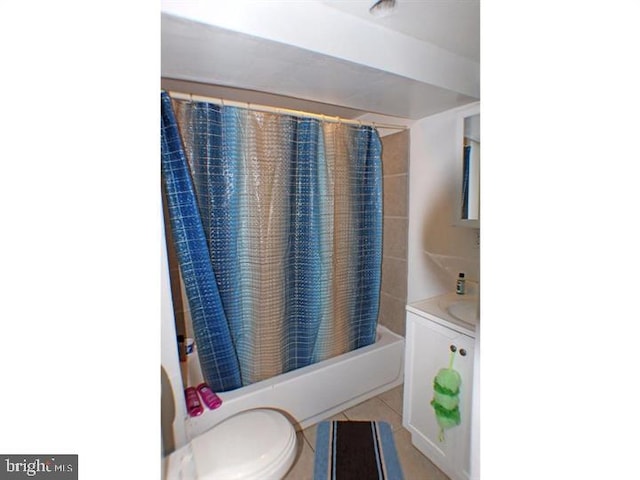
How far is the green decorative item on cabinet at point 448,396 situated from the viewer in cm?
128

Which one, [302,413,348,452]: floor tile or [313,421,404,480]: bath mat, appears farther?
[302,413,348,452]: floor tile

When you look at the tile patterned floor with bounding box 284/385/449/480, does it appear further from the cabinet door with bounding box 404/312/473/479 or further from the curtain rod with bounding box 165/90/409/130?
the curtain rod with bounding box 165/90/409/130

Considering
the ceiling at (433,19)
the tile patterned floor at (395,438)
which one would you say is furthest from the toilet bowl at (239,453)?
the ceiling at (433,19)

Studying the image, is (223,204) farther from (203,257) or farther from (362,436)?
(362,436)

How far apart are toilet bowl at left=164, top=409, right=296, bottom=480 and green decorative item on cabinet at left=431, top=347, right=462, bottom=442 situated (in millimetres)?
706

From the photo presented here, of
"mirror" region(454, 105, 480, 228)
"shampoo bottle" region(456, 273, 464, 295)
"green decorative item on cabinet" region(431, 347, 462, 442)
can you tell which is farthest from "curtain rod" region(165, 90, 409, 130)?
"green decorative item on cabinet" region(431, 347, 462, 442)

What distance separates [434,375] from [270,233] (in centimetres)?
116

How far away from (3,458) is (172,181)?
1.10 meters

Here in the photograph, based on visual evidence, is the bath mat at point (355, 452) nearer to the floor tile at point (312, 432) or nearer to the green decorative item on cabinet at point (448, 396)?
the floor tile at point (312, 432)

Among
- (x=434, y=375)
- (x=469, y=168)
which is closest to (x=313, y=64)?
(x=469, y=168)

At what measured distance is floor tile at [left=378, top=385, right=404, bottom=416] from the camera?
5.99 feet

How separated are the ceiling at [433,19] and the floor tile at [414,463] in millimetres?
2050
